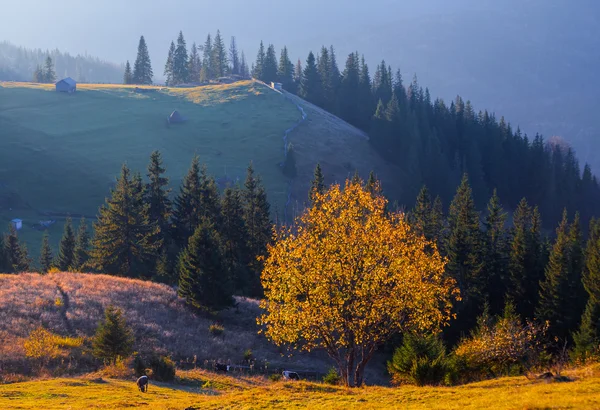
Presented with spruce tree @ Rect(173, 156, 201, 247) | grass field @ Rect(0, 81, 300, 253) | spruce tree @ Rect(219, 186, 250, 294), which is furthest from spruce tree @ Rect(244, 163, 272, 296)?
grass field @ Rect(0, 81, 300, 253)

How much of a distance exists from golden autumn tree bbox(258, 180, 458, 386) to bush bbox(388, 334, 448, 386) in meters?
1.15

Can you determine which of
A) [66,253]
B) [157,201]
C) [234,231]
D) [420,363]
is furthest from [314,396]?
[66,253]

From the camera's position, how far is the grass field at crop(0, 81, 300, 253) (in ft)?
332

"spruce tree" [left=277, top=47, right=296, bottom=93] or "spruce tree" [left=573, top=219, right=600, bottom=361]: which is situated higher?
"spruce tree" [left=277, top=47, right=296, bottom=93]

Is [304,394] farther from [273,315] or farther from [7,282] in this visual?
[7,282]

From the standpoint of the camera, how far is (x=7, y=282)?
4262 cm

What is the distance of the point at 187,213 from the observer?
67.3m

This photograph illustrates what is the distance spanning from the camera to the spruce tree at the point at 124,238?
190ft

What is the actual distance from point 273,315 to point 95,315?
1813 cm

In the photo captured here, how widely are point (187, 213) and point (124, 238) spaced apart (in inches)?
433

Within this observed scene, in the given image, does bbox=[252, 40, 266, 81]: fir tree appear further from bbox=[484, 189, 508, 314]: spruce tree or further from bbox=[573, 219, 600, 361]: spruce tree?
bbox=[573, 219, 600, 361]: spruce tree

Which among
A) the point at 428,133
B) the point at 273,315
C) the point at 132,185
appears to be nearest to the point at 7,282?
the point at 132,185

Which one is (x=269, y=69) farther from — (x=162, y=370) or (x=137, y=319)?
(x=162, y=370)

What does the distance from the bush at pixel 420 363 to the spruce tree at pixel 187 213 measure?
44.2 metres
